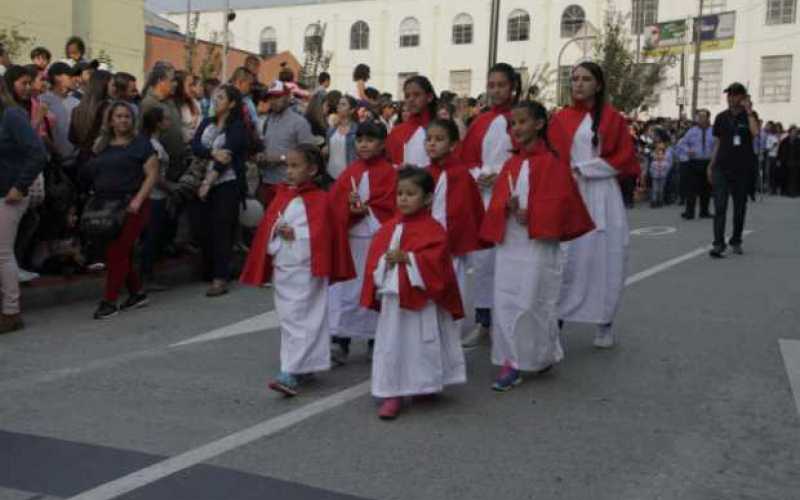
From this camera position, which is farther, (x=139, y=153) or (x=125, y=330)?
(x=139, y=153)

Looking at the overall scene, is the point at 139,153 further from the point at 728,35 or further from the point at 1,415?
the point at 728,35

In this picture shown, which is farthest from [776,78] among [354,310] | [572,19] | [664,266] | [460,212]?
[354,310]

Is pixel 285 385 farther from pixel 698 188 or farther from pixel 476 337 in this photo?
pixel 698 188

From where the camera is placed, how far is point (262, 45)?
66688 millimetres

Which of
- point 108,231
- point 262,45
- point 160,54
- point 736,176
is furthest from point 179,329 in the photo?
point 262,45

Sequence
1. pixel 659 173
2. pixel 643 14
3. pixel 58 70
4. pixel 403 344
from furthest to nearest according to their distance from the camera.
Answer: pixel 643 14
pixel 659 173
pixel 58 70
pixel 403 344

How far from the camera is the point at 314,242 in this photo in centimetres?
597

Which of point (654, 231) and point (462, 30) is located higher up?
point (462, 30)

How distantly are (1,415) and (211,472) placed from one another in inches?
63.9

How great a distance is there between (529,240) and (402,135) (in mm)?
1515

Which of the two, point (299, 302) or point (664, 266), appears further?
point (664, 266)

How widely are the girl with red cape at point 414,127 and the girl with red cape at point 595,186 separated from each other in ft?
2.93

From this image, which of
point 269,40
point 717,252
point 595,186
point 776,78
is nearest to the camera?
point 595,186

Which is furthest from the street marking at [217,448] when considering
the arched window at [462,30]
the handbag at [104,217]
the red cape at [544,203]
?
the arched window at [462,30]
